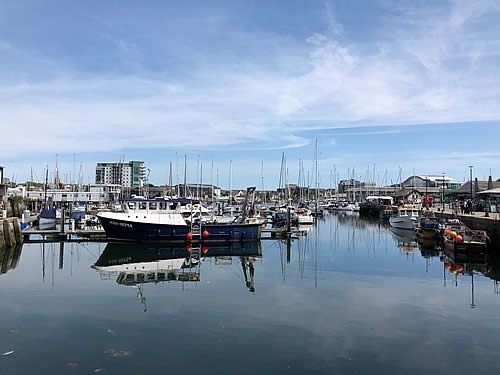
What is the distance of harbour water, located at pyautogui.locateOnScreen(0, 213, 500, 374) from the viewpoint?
1011cm

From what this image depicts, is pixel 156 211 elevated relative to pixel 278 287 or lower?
elevated

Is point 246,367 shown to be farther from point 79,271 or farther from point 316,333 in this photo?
point 79,271

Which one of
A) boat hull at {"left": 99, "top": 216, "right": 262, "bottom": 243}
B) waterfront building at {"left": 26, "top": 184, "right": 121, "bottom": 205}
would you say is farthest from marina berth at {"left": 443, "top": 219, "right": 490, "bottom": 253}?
waterfront building at {"left": 26, "top": 184, "right": 121, "bottom": 205}

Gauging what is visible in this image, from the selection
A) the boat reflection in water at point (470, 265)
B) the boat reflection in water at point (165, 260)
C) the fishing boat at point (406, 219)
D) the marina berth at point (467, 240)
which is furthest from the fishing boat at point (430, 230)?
the boat reflection in water at point (165, 260)

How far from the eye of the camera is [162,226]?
30.6 meters

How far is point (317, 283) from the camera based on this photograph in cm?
1922

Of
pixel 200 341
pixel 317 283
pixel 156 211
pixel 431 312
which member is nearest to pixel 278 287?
pixel 317 283

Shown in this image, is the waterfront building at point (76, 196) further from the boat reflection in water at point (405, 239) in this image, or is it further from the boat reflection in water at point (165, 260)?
the boat reflection in water at point (405, 239)

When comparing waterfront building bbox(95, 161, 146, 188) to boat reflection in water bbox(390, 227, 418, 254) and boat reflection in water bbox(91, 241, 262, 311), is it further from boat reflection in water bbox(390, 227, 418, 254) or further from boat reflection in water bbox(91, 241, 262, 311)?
boat reflection in water bbox(91, 241, 262, 311)

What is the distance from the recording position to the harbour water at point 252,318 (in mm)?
10109

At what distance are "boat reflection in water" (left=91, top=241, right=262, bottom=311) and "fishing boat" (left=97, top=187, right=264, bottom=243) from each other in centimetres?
53

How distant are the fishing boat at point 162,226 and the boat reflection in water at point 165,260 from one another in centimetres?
53

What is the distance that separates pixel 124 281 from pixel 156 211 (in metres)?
12.6

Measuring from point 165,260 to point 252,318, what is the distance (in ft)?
42.2
